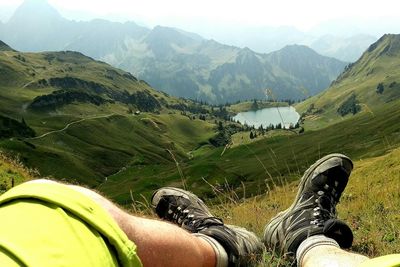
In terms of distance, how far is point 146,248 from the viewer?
3166 millimetres

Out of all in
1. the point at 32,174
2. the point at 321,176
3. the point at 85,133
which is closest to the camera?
the point at 321,176

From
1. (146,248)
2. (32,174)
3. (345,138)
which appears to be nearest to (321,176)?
(146,248)

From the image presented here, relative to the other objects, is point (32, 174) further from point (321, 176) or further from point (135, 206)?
point (321, 176)

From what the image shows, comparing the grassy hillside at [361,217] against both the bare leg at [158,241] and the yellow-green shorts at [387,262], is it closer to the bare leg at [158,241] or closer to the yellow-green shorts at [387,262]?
the bare leg at [158,241]

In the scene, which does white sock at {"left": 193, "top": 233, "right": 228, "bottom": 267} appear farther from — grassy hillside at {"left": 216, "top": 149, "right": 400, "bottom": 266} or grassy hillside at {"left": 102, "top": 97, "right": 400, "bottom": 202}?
grassy hillside at {"left": 102, "top": 97, "right": 400, "bottom": 202}

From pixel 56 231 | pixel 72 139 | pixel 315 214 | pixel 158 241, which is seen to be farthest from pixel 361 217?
pixel 72 139

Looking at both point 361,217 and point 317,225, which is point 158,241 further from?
point 361,217

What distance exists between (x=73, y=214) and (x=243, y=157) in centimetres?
12590

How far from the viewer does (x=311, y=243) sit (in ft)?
13.6

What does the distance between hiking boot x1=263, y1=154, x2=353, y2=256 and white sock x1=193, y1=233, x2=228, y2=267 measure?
700 millimetres

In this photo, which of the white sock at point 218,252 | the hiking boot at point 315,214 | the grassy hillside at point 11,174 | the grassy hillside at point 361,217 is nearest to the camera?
the white sock at point 218,252

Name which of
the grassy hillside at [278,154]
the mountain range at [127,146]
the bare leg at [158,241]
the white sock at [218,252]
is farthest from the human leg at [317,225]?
the grassy hillside at [278,154]

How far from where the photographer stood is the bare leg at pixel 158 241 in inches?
121

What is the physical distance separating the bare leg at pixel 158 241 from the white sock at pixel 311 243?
0.82 metres
